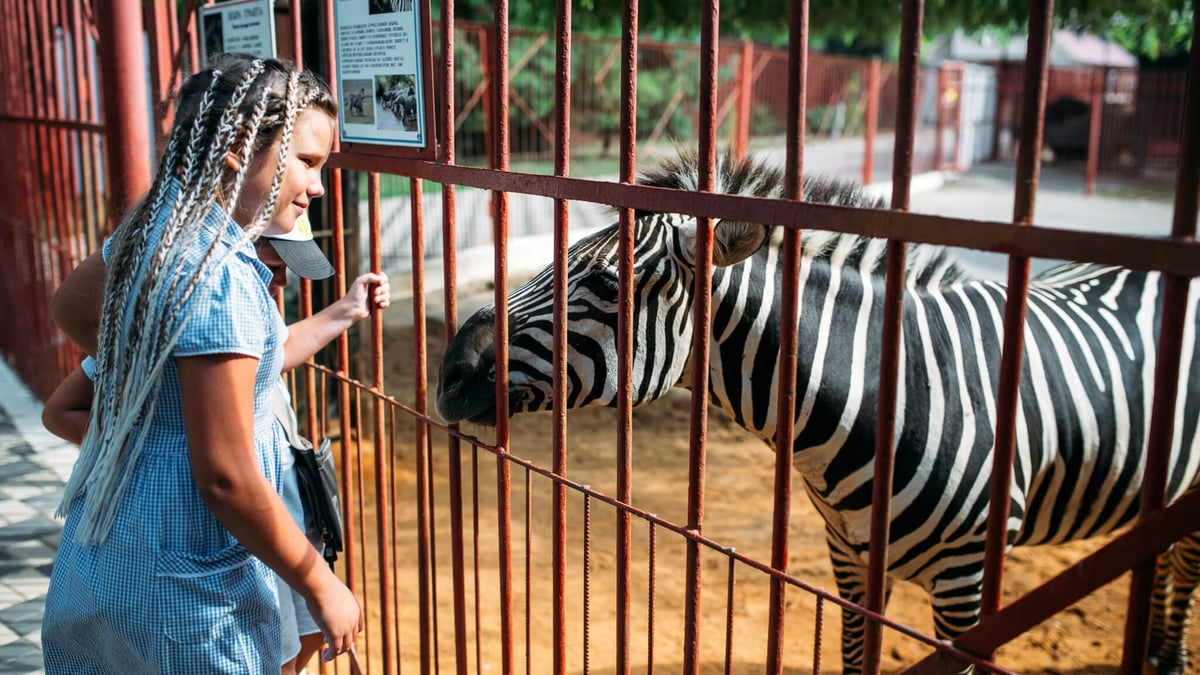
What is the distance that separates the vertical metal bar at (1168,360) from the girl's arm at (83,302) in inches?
67.8

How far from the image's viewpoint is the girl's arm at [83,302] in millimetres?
1833

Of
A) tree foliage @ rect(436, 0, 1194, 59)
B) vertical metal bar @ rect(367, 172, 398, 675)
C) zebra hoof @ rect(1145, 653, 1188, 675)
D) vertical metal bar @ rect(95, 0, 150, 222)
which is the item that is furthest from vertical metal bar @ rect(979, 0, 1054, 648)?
tree foliage @ rect(436, 0, 1194, 59)

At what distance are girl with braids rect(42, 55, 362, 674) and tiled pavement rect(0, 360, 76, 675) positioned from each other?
195cm

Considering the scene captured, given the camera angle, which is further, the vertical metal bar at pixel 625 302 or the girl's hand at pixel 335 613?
the vertical metal bar at pixel 625 302

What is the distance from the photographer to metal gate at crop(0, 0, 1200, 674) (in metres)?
1.28

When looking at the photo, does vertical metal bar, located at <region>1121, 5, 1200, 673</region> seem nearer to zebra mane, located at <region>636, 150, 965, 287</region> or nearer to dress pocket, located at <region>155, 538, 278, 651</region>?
zebra mane, located at <region>636, 150, 965, 287</region>

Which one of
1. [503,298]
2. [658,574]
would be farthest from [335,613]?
[658,574]

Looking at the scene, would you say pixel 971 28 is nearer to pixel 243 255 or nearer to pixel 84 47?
pixel 84 47

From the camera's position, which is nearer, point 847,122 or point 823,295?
point 823,295

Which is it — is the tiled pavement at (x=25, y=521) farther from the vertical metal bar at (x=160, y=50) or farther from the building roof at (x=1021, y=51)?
the building roof at (x=1021, y=51)

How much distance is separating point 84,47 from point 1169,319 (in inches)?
235

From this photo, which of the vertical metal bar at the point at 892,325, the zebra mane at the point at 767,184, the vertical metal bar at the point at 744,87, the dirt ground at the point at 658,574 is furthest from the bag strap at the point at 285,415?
the vertical metal bar at the point at 744,87

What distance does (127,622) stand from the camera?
165 cm

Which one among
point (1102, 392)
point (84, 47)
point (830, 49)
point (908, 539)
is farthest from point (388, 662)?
point (830, 49)
